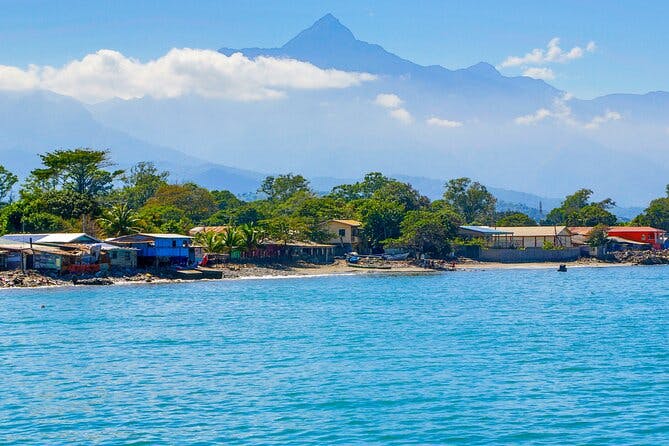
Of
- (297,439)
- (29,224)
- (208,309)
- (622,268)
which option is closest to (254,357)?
(297,439)

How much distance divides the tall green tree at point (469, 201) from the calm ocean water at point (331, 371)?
80805 millimetres

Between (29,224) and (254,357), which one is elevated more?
(29,224)

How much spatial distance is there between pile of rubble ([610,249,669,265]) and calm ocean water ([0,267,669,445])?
48.0 metres

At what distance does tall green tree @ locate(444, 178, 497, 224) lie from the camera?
128 meters

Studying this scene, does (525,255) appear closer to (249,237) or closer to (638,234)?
(638,234)

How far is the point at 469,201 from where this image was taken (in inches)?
5025

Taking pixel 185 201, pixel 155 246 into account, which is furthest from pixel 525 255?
pixel 155 246

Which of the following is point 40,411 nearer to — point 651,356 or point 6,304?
point 651,356

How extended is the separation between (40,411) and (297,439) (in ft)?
21.8

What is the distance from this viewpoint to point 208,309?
42.6m

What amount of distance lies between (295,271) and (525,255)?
2760 cm

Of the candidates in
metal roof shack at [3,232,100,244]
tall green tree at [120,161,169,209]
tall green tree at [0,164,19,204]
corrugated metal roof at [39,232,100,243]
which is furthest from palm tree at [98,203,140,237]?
tall green tree at [120,161,169,209]

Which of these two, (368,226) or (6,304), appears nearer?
(6,304)

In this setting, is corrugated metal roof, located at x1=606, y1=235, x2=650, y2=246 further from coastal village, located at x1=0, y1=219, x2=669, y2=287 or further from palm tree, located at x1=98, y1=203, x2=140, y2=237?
palm tree, located at x1=98, y1=203, x2=140, y2=237
